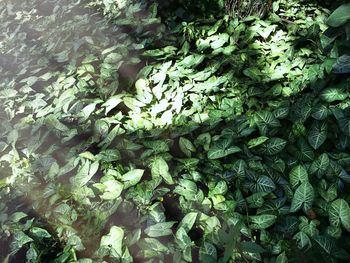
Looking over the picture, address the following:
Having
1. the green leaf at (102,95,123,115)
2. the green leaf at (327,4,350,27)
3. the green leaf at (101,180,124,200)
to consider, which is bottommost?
the green leaf at (101,180,124,200)

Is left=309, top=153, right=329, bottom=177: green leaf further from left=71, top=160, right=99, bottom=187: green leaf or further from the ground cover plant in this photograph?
left=71, top=160, right=99, bottom=187: green leaf

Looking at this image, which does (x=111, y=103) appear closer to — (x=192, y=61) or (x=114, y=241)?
(x=192, y=61)

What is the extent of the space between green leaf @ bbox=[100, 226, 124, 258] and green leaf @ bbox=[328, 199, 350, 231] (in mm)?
838

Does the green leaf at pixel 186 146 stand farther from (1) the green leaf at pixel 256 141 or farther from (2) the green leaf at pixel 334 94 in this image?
(2) the green leaf at pixel 334 94

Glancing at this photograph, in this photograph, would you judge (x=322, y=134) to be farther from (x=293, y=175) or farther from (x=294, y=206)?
(x=294, y=206)

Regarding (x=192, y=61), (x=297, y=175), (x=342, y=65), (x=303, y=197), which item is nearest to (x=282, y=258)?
(x=303, y=197)

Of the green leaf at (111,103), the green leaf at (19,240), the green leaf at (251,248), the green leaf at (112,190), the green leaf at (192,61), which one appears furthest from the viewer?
the green leaf at (192,61)

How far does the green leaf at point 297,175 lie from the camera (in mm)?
1589

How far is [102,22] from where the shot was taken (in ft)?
9.71

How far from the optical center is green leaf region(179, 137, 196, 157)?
1.86m

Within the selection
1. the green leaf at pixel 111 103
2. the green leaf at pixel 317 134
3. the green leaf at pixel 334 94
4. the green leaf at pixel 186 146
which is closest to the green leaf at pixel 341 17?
the green leaf at pixel 334 94

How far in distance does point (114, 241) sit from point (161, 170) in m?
0.39

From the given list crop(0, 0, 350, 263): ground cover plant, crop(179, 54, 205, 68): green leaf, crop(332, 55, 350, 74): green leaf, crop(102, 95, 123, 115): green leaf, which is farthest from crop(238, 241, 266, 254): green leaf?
crop(179, 54, 205, 68): green leaf

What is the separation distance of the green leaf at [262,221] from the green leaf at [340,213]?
218 millimetres
